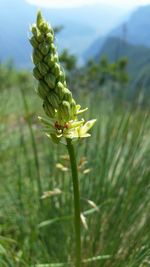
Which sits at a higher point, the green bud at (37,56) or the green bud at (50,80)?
the green bud at (37,56)

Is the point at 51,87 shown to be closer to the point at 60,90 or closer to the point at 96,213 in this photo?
the point at 60,90

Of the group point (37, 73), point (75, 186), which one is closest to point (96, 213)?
point (75, 186)

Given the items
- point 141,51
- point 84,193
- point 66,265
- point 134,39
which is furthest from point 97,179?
point 134,39

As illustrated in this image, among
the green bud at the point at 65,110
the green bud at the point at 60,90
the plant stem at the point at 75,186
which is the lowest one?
the plant stem at the point at 75,186

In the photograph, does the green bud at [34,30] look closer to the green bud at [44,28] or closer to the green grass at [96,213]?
the green bud at [44,28]

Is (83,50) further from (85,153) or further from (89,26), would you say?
(85,153)

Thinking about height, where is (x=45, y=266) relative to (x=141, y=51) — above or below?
below

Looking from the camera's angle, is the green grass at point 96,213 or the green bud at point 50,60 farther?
the green grass at point 96,213

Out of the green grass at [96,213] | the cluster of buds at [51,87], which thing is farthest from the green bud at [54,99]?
the green grass at [96,213]

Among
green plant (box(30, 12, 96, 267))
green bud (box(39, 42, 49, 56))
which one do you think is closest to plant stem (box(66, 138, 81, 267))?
green plant (box(30, 12, 96, 267))
